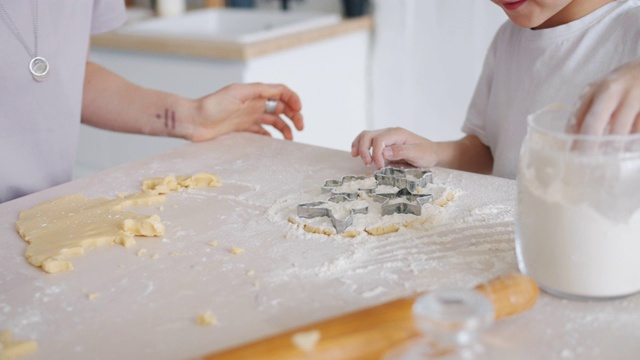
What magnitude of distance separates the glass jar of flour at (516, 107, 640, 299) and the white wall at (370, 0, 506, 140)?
159cm

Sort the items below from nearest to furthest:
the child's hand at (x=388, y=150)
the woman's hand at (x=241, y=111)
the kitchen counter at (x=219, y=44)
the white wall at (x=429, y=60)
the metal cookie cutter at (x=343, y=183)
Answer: the metal cookie cutter at (x=343, y=183)
the child's hand at (x=388, y=150)
the woman's hand at (x=241, y=111)
the kitchen counter at (x=219, y=44)
the white wall at (x=429, y=60)

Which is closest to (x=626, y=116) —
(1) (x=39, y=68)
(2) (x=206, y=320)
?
(2) (x=206, y=320)

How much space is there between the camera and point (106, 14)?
1.29 m

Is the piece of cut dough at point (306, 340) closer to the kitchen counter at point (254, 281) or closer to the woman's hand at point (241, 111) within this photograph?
the kitchen counter at point (254, 281)

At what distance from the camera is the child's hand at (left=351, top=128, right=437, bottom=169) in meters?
1.02

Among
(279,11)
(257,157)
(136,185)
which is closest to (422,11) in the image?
(279,11)

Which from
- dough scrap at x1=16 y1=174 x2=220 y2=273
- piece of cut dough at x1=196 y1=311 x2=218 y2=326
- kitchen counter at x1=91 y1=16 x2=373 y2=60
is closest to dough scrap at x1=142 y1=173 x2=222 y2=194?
dough scrap at x1=16 y1=174 x2=220 y2=273

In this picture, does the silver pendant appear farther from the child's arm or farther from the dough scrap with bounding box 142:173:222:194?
the child's arm

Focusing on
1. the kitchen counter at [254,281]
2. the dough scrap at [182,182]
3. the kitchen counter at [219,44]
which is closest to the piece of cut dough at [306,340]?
the kitchen counter at [254,281]

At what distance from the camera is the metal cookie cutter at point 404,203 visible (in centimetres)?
84

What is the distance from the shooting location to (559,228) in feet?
2.02

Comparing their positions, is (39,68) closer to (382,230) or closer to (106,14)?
(106,14)

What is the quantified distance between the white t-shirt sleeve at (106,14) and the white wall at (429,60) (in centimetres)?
116

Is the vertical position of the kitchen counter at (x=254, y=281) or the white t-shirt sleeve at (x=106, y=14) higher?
the white t-shirt sleeve at (x=106, y=14)
